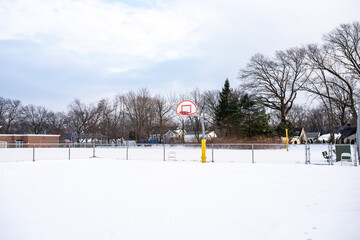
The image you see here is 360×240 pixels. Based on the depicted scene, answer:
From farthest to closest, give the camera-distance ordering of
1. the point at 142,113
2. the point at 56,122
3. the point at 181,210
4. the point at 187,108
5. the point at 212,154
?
the point at 56,122
the point at 142,113
the point at 187,108
the point at 212,154
the point at 181,210

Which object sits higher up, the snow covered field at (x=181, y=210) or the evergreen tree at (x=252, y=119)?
the evergreen tree at (x=252, y=119)

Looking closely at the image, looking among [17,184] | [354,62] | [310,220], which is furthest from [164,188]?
[354,62]

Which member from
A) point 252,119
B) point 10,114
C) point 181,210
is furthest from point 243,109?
point 10,114

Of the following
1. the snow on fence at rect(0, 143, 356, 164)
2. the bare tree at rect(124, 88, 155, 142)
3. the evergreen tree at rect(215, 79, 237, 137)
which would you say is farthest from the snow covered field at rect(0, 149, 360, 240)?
the bare tree at rect(124, 88, 155, 142)

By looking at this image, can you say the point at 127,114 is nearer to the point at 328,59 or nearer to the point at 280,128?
the point at 280,128

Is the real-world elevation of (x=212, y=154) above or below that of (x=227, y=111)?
below

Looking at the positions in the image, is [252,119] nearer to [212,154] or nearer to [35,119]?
[212,154]

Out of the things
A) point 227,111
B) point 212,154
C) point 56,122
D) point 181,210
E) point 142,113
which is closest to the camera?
point 181,210

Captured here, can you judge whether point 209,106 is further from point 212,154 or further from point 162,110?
point 212,154

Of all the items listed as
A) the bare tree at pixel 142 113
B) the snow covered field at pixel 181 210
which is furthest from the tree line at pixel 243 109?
the snow covered field at pixel 181 210

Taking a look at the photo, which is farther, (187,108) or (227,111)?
(227,111)

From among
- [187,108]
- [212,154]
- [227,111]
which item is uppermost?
[227,111]

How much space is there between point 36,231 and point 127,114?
185 feet

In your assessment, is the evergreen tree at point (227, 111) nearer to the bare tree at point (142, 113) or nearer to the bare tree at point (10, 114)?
the bare tree at point (142, 113)
